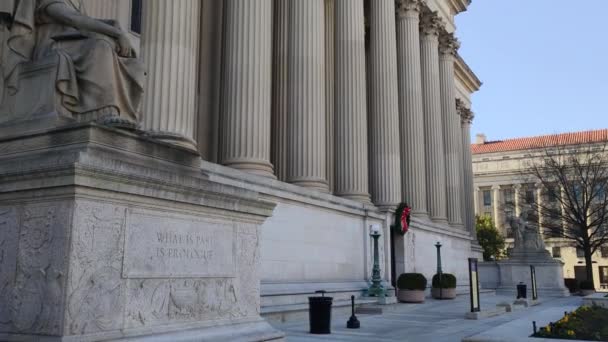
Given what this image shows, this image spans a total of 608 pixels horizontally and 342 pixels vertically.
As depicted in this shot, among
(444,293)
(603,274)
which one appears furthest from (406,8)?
(603,274)

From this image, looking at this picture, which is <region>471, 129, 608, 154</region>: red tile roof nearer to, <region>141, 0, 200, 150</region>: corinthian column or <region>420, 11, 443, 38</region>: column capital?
<region>420, 11, 443, 38</region>: column capital

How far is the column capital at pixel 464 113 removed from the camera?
53.7 meters

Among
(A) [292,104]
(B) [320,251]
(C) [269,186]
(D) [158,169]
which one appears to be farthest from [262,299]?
(D) [158,169]

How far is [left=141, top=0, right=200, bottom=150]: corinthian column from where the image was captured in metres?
15.4

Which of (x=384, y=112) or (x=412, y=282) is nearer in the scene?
(x=412, y=282)

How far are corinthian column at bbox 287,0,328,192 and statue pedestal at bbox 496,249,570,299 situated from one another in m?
24.5

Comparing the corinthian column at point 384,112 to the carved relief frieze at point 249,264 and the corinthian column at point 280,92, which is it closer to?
the corinthian column at point 280,92

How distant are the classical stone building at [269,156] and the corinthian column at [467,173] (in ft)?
27.4

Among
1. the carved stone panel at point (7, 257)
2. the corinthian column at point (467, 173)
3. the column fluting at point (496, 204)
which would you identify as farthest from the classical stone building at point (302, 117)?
the column fluting at point (496, 204)

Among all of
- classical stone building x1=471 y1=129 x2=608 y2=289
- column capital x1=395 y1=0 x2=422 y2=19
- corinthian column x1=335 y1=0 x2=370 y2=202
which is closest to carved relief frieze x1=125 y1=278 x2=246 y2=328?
corinthian column x1=335 y1=0 x2=370 y2=202

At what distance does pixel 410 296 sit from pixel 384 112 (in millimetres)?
9143

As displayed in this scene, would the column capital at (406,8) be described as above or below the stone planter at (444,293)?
above

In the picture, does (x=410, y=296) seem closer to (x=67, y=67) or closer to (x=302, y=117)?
(x=302, y=117)

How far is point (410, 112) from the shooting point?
33.0 metres
